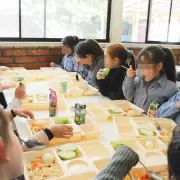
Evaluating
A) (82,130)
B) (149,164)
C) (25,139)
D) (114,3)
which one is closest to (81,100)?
(82,130)

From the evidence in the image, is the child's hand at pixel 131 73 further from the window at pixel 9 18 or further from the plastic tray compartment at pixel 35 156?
the window at pixel 9 18

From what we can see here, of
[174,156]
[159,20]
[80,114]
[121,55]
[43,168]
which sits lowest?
[43,168]

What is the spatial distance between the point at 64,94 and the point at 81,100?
0.16 meters

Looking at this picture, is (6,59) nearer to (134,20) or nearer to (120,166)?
(134,20)

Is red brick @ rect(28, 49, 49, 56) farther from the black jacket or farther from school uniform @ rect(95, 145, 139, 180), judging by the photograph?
school uniform @ rect(95, 145, 139, 180)

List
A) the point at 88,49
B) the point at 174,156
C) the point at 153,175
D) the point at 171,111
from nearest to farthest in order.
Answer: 1. the point at 174,156
2. the point at 153,175
3. the point at 171,111
4. the point at 88,49

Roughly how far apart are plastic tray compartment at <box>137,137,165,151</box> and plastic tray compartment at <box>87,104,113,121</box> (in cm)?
35

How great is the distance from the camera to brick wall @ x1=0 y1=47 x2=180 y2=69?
359 cm

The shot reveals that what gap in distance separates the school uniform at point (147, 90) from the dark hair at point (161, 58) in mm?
50

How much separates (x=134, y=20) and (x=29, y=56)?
1760mm

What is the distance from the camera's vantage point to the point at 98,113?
66.2 inches

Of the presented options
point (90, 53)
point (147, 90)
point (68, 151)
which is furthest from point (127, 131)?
point (90, 53)

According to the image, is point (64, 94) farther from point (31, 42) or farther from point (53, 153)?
point (31, 42)

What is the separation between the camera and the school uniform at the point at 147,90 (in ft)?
6.17
